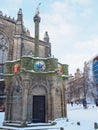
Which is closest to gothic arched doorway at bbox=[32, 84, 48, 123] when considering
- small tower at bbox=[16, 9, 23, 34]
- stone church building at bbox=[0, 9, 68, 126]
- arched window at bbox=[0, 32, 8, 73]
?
stone church building at bbox=[0, 9, 68, 126]

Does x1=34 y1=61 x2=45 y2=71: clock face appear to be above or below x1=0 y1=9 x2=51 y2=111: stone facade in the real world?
below

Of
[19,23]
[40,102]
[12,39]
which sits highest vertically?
[19,23]

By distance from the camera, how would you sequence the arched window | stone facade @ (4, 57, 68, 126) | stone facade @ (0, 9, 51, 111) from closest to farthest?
stone facade @ (4, 57, 68, 126) → stone facade @ (0, 9, 51, 111) → the arched window

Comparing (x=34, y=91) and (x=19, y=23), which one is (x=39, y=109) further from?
(x=19, y=23)

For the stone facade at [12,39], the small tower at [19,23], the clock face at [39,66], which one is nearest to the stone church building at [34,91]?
the clock face at [39,66]

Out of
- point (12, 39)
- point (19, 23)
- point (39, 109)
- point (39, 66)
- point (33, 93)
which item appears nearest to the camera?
point (33, 93)

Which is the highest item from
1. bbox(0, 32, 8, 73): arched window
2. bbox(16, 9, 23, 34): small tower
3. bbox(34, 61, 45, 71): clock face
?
bbox(16, 9, 23, 34): small tower

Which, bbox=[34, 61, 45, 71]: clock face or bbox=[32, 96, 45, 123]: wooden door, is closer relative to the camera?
bbox=[32, 96, 45, 123]: wooden door

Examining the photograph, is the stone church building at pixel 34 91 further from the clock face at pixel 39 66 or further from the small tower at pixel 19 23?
the small tower at pixel 19 23

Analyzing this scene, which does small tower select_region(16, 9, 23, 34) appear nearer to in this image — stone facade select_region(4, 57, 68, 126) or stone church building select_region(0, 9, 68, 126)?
stone church building select_region(0, 9, 68, 126)

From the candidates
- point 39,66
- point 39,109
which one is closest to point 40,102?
point 39,109

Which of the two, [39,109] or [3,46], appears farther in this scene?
[3,46]

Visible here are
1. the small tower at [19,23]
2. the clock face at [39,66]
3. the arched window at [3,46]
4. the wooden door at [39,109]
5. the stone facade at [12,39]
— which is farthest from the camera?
the arched window at [3,46]

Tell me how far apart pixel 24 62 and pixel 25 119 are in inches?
167
